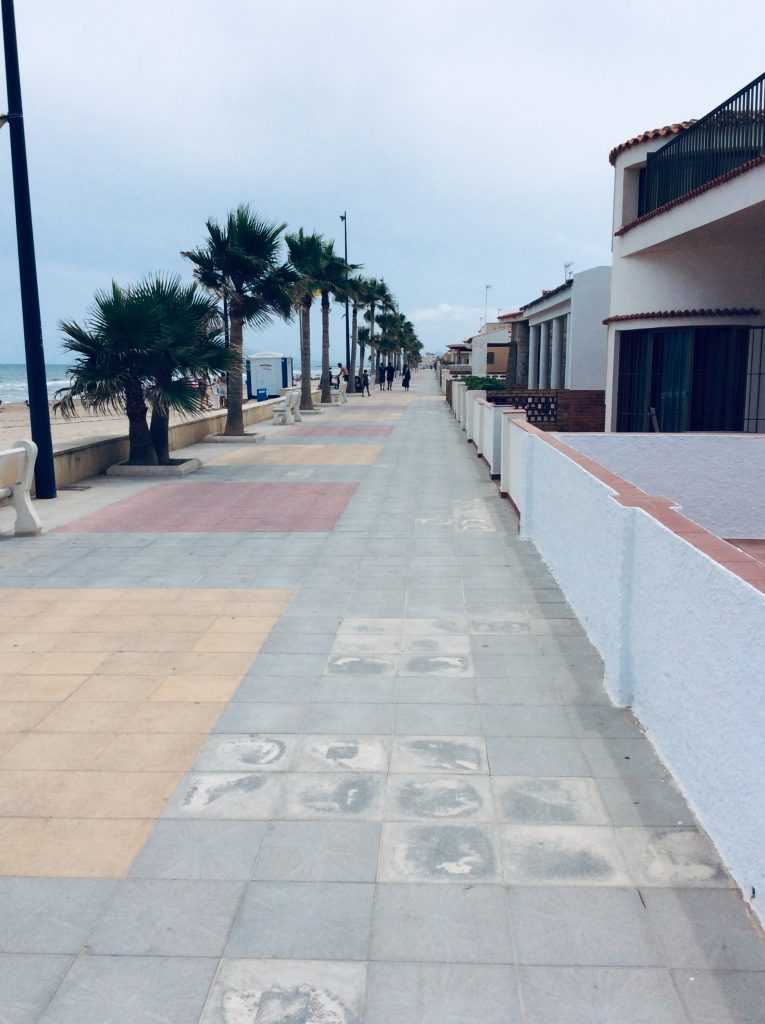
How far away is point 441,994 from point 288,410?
27.2m

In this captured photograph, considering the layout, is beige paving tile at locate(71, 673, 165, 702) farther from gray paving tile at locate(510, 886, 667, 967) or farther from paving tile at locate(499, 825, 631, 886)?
gray paving tile at locate(510, 886, 667, 967)

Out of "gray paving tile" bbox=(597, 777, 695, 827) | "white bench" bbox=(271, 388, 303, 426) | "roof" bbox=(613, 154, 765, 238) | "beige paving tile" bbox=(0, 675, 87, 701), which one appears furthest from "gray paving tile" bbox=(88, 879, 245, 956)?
"white bench" bbox=(271, 388, 303, 426)

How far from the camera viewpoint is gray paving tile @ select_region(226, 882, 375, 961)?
3322mm

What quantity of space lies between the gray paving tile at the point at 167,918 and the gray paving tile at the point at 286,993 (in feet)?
0.60

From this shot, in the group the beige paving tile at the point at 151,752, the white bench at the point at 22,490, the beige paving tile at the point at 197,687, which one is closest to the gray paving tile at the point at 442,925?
A: the beige paving tile at the point at 151,752

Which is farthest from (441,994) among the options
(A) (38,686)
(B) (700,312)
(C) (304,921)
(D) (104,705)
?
(B) (700,312)

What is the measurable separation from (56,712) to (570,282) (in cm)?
2464

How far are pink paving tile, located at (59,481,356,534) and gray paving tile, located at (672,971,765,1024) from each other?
8546 millimetres

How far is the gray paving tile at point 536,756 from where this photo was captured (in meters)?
4.72

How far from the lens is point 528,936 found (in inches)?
133

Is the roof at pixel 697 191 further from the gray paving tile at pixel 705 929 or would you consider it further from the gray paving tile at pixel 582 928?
the gray paving tile at pixel 582 928

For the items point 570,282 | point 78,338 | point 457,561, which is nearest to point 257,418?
point 570,282

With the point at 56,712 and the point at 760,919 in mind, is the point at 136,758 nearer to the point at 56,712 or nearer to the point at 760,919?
the point at 56,712

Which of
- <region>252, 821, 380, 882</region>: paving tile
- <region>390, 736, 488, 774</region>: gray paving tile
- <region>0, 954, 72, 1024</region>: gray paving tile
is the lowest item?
<region>0, 954, 72, 1024</region>: gray paving tile
